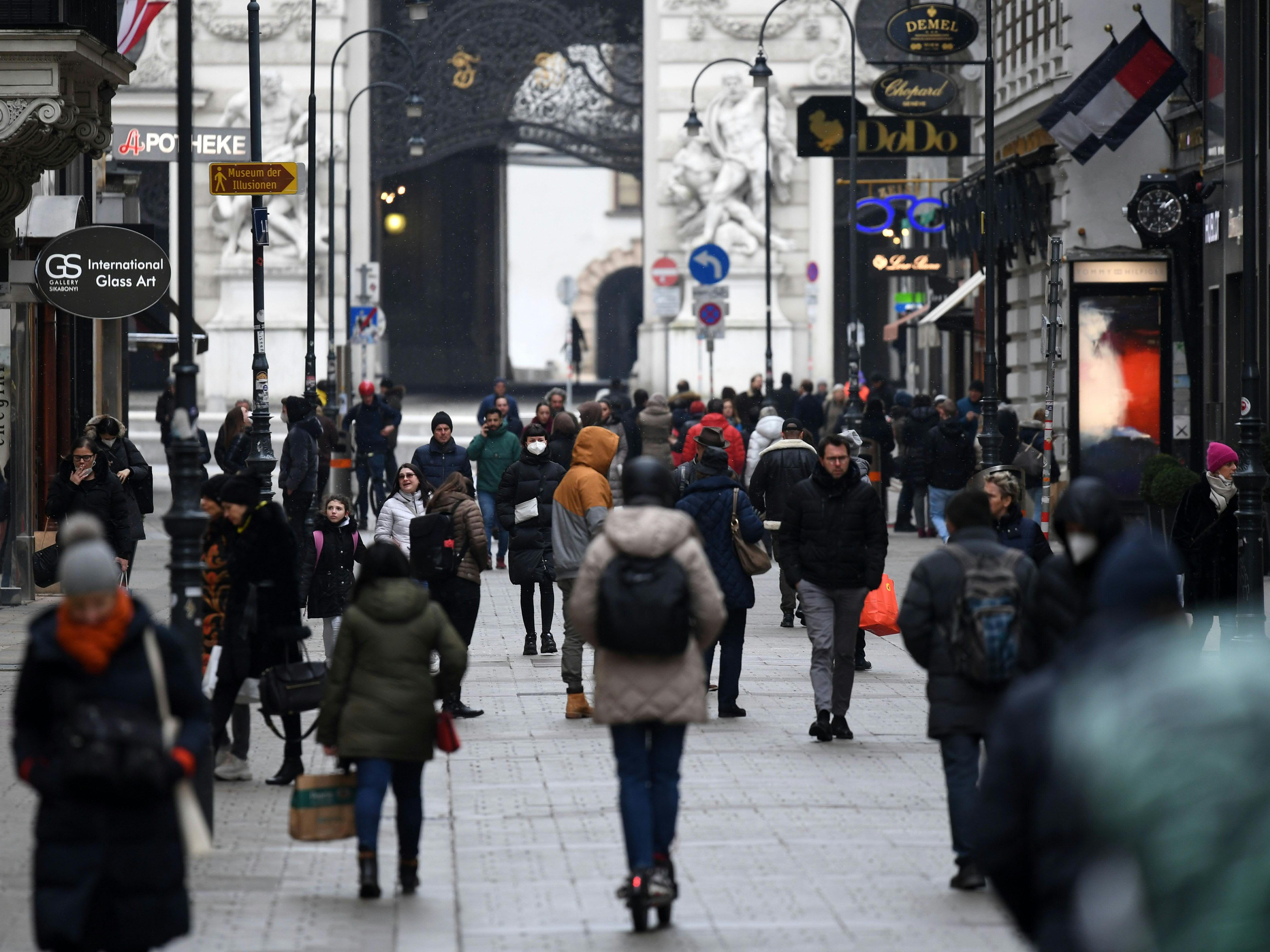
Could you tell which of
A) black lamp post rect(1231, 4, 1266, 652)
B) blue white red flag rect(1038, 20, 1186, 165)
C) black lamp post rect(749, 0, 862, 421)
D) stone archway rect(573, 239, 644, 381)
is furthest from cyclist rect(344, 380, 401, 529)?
stone archway rect(573, 239, 644, 381)

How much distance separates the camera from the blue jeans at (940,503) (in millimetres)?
21781

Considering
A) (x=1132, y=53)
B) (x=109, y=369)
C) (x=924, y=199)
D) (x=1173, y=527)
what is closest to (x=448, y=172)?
(x=924, y=199)

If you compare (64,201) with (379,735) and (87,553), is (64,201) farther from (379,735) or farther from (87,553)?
(87,553)

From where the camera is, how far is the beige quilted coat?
689 centimetres

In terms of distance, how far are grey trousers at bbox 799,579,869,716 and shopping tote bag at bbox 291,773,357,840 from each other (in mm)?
3969

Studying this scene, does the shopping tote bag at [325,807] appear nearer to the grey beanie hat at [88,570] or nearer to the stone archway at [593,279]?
the grey beanie hat at [88,570]

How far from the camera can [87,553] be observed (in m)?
5.09

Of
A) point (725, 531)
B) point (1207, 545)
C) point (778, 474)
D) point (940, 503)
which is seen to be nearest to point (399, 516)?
point (725, 531)

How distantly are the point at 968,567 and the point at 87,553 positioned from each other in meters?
3.42

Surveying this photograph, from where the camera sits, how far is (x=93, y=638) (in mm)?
5113

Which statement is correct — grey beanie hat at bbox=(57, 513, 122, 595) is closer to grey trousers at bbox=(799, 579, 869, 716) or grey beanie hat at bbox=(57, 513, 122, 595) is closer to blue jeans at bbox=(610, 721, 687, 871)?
blue jeans at bbox=(610, 721, 687, 871)

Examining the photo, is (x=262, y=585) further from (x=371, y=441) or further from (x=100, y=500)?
(x=371, y=441)

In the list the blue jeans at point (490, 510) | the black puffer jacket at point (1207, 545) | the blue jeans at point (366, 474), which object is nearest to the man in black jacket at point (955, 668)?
the black puffer jacket at point (1207, 545)

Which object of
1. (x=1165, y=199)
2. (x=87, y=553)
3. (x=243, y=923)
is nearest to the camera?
(x=87, y=553)
